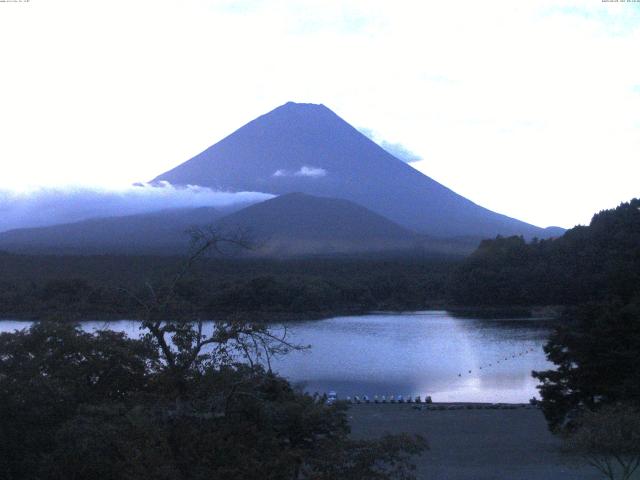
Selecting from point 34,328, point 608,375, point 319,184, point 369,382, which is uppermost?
point 319,184

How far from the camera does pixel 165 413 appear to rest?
4.11 meters

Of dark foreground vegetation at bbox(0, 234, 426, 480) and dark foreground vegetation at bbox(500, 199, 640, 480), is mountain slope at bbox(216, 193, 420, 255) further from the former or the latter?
dark foreground vegetation at bbox(0, 234, 426, 480)

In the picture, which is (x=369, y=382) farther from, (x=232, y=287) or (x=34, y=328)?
(x=34, y=328)

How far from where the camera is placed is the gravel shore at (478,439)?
8969 millimetres

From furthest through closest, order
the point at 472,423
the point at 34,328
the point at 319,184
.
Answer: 1. the point at 319,184
2. the point at 472,423
3. the point at 34,328

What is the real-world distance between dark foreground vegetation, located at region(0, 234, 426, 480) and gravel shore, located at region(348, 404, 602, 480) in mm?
3618

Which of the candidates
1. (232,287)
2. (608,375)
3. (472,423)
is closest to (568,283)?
(232,287)

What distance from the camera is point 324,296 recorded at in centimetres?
3419

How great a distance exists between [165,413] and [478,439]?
25.7ft

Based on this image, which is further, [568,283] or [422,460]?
[568,283]

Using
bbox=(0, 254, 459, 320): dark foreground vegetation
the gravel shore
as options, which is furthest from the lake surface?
the gravel shore

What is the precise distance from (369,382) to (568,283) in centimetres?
2029

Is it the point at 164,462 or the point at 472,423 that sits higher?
the point at 164,462

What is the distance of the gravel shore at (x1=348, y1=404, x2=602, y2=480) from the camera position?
8.97 metres
